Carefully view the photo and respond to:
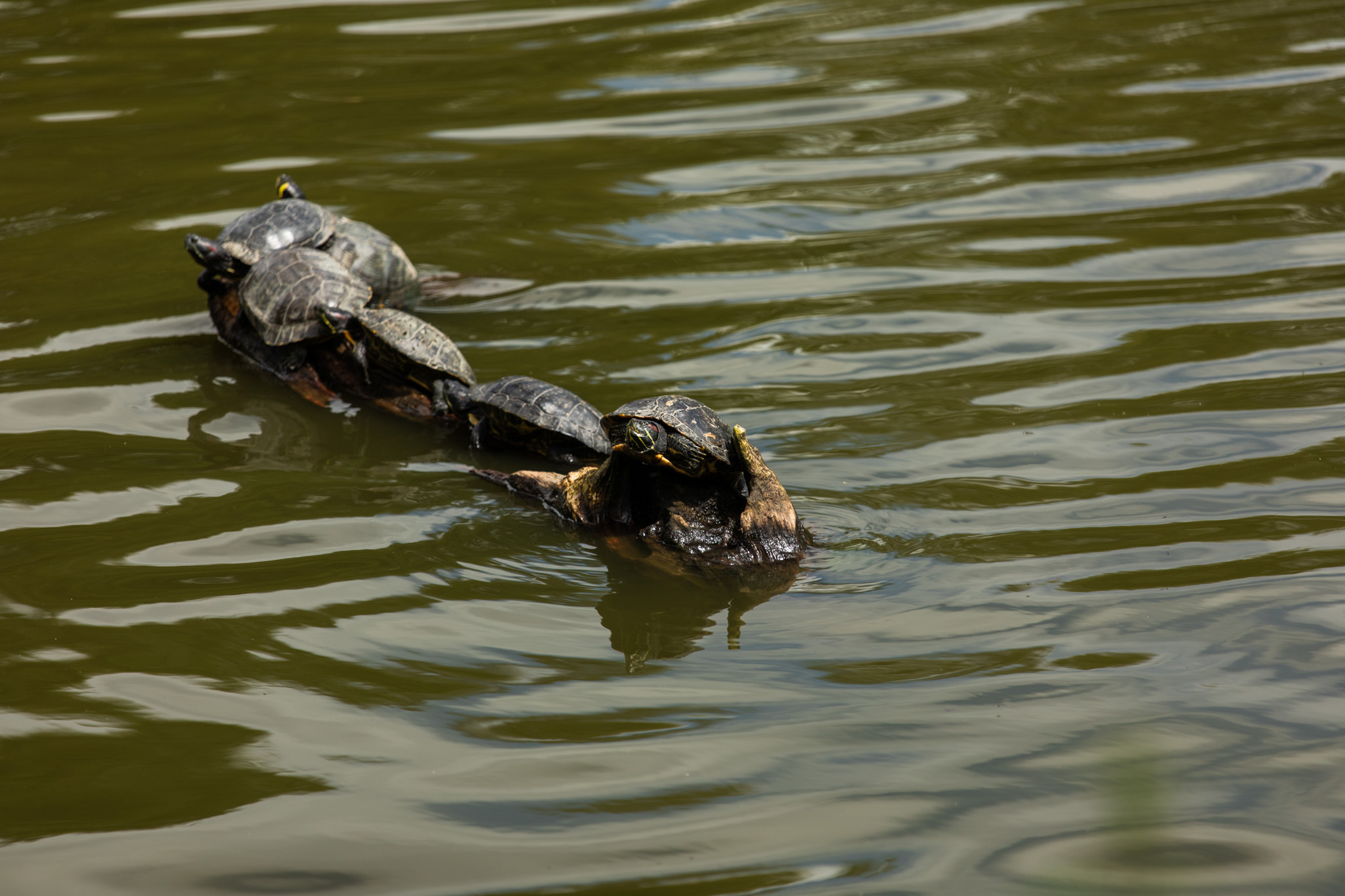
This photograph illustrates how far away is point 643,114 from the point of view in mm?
10008

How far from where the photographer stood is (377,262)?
7.27 m

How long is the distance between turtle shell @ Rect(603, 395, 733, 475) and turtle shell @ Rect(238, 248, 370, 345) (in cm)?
270

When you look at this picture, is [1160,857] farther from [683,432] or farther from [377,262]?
[377,262]

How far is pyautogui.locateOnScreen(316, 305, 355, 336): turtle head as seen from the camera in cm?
643

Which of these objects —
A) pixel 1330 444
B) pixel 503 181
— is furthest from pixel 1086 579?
pixel 503 181

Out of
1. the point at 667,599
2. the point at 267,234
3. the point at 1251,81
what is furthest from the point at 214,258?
the point at 1251,81

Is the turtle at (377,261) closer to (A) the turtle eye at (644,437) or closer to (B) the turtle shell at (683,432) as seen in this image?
(B) the turtle shell at (683,432)

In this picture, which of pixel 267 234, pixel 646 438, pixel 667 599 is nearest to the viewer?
pixel 646 438

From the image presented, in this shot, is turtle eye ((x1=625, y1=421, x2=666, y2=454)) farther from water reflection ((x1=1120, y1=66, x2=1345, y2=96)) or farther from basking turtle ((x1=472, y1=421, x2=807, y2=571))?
water reflection ((x1=1120, y1=66, x2=1345, y2=96))

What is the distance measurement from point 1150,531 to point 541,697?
2.75m

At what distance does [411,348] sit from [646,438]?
227cm

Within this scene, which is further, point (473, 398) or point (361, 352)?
point (361, 352)

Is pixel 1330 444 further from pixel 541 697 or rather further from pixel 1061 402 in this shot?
pixel 541 697

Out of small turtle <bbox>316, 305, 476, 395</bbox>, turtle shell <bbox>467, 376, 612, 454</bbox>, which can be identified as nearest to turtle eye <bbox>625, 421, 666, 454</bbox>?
turtle shell <bbox>467, 376, 612, 454</bbox>
